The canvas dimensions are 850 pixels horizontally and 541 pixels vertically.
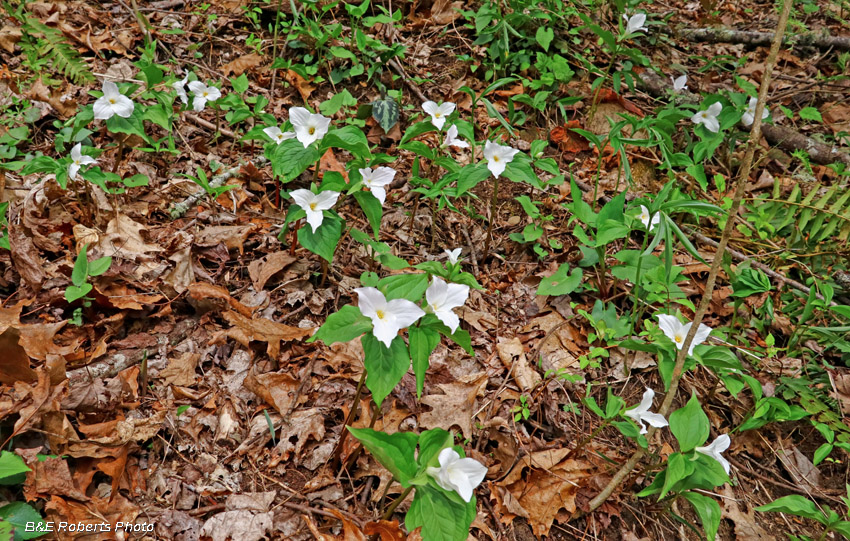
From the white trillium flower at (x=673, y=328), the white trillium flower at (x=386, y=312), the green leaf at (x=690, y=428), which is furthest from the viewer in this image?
the white trillium flower at (x=673, y=328)

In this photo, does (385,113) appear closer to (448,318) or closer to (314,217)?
(314,217)

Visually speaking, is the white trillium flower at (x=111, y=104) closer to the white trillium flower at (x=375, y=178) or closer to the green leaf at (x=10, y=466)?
the white trillium flower at (x=375, y=178)

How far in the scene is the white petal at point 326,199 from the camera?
2207 mm

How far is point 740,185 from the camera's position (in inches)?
64.2

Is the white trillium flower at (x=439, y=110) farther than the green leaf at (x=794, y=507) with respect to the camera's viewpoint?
Yes

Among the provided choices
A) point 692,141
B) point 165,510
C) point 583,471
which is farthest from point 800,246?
point 165,510

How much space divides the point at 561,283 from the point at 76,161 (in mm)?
2620

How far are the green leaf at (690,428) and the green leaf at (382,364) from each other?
102 cm

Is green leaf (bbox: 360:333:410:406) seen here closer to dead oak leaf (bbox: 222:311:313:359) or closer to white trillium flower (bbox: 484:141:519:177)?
dead oak leaf (bbox: 222:311:313:359)

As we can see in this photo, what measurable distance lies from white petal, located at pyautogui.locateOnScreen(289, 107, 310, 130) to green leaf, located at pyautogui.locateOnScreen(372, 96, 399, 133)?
3.86 feet

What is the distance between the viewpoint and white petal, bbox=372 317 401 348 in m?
1.47

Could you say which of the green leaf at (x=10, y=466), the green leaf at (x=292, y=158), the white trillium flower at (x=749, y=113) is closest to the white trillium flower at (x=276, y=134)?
the green leaf at (x=292, y=158)

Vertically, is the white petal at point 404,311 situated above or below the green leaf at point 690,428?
above

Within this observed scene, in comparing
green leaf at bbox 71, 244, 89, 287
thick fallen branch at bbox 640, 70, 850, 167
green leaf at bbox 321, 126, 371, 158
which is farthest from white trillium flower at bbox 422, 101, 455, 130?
thick fallen branch at bbox 640, 70, 850, 167
